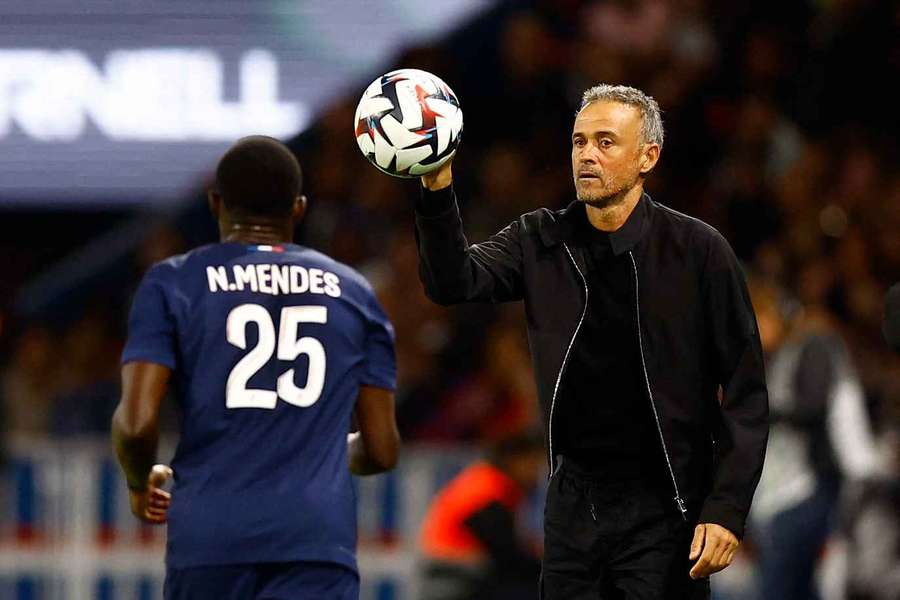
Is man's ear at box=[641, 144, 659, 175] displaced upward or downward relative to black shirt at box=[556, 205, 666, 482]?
upward

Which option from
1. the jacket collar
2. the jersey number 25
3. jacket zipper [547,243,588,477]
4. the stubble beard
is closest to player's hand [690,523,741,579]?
jacket zipper [547,243,588,477]

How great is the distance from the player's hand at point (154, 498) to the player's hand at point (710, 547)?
5.33ft

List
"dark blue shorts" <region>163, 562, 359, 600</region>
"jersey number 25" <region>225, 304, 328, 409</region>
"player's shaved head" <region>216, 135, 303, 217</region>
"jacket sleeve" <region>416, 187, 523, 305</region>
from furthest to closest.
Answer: "player's shaved head" <region>216, 135, 303, 217</region>, "jersey number 25" <region>225, 304, 328, 409</region>, "dark blue shorts" <region>163, 562, 359, 600</region>, "jacket sleeve" <region>416, 187, 523, 305</region>

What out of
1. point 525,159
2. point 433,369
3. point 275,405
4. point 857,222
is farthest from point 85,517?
point 275,405

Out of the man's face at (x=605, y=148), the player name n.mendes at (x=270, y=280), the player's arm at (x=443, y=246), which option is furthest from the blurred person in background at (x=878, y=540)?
the player's arm at (x=443, y=246)

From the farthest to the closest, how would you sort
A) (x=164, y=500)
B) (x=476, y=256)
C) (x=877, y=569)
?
1. (x=877, y=569)
2. (x=164, y=500)
3. (x=476, y=256)

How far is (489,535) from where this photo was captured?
28.5ft

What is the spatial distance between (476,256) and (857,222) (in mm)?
6593

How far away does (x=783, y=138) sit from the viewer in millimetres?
12227

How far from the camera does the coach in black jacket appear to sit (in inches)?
205

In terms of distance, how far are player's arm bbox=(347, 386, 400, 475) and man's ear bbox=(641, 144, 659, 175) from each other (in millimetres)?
1056

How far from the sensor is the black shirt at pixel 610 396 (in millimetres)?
5273

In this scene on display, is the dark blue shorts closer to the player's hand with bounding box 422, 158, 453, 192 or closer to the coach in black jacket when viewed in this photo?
the coach in black jacket

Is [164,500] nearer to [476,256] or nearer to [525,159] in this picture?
[476,256]
